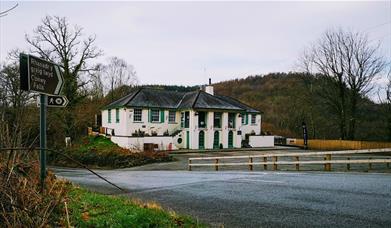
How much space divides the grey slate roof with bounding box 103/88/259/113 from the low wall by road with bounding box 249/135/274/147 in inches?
186

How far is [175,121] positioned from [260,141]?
1163 centimetres

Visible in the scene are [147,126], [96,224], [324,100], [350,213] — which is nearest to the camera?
[96,224]

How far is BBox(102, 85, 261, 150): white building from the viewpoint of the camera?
37.0 m

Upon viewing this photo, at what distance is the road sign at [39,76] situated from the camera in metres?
5.38

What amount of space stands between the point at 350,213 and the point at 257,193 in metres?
2.97

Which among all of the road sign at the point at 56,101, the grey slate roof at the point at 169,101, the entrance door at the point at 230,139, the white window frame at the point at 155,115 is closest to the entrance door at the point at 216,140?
the entrance door at the point at 230,139

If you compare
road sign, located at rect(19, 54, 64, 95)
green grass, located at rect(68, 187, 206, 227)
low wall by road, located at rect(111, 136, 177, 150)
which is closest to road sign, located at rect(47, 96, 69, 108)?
road sign, located at rect(19, 54, 64, 95)

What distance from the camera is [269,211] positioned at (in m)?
7.01

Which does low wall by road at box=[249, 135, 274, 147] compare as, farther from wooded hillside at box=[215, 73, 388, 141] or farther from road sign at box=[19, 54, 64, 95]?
road sign at box=[19, 54, 64, 95]

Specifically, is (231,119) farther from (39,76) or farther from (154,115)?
(39,76)

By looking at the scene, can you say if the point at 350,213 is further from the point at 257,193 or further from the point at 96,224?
the point at 96,224

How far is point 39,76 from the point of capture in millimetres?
5652

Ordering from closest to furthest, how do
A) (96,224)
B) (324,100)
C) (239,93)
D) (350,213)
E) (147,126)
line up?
(96,224) → (350,213) → (147,126) → (324,100) → (239,93)

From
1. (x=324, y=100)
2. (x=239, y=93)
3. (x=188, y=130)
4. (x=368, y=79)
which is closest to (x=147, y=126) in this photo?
(x=188, y=130)
